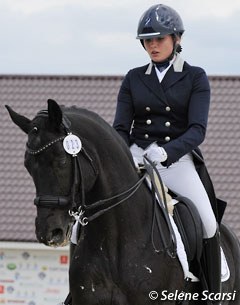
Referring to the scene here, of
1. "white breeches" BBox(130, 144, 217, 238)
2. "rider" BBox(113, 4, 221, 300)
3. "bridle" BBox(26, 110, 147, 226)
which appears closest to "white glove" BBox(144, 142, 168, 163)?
"rider" BBox(113, 4, 221, 300)

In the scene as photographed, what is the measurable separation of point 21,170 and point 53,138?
32.7ft

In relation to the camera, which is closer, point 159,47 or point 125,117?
point 159,47

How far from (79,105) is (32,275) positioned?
2935mm

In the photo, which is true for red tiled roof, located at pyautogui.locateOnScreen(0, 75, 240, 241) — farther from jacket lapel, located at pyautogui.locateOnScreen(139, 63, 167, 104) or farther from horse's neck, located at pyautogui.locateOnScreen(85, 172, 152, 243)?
horse's neck, located at pyautogui.locateOnScreen(85, 172, 152, 243)

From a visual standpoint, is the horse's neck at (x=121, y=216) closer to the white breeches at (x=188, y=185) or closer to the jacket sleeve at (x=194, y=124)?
the jacket sleeve at (x=194, y=124)

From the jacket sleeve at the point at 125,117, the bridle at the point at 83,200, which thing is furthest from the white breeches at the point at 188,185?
the bridle at the point at 83,200

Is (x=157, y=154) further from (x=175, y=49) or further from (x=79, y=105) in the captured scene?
(x=79, y=105)

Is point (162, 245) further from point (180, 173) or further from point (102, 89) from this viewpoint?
point (102, 89)

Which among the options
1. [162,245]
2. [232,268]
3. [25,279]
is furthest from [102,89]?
[162,245]

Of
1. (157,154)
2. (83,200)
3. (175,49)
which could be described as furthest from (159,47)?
(83,200)

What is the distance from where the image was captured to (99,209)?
665 centimetres

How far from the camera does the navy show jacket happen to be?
7.31m

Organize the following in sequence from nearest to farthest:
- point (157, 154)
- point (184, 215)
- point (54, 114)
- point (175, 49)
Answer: point (54, 114) < point (157, 154) < point (184, 215) < point (175, 49)

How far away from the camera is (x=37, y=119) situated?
644cm
